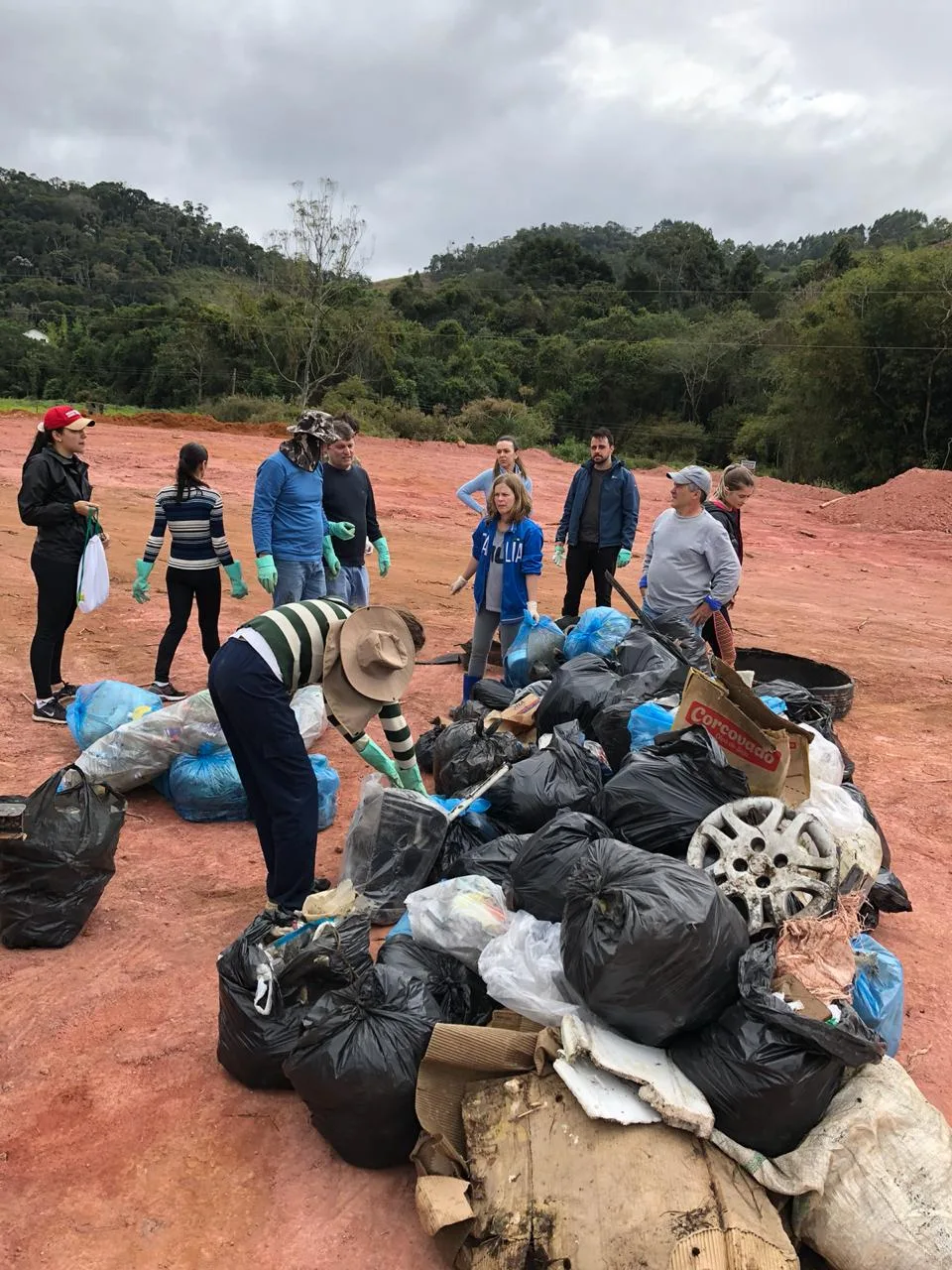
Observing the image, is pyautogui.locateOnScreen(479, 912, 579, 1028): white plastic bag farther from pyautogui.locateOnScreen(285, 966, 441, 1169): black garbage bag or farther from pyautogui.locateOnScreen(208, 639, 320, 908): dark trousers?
pyautogui.locateOnScreen(208, 639, 320, 908): dark trousers

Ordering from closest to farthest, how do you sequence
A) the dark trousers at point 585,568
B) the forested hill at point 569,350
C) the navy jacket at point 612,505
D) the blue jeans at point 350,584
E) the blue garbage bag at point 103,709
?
the blue garbage bag at point 103,709 → the blue jeans at point 350,584 → the navy jacket at point 612,505 → the dark trousers at point 585,568 → the forested hill at point 569,350

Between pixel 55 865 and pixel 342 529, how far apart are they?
3.04 metres

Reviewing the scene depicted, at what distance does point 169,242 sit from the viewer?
74.6m

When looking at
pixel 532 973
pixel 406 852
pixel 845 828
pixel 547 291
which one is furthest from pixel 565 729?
pixel 547 291

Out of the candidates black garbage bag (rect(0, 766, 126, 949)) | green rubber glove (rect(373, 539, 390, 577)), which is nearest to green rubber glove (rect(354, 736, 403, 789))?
black garbage bag (rect(0, 766, 126, 949))

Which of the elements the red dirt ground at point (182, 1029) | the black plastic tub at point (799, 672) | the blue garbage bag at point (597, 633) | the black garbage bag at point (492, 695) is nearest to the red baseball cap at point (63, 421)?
the red dirt ground at point (182, 1029)

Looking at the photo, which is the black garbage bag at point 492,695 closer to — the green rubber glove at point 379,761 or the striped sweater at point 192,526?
the green rubber glove at point 379,761

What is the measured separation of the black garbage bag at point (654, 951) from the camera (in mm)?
2055

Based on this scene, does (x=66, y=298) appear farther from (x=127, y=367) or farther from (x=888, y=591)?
(x=888, y=591)

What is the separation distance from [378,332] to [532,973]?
3114 centimetres

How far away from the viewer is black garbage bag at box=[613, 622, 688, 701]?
13.3 ft

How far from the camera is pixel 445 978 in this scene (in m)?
2.50

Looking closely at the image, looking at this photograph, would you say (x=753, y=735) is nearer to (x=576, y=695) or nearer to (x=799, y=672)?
(x=576, y=695)

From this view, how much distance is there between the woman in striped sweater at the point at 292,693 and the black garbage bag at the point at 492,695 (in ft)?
6.34
